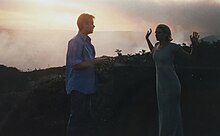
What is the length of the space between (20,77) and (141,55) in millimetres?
5527

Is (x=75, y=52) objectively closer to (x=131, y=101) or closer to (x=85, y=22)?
(x=85, y=22)

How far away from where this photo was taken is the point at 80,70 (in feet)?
22.0

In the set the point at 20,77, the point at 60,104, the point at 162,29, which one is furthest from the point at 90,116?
the point at 20,77

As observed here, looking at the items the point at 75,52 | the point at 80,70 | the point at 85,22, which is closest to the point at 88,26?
the point at 85,22

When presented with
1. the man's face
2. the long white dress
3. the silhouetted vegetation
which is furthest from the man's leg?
the silhouetted vegetation

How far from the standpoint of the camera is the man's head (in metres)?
6.83

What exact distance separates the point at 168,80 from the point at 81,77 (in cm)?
118

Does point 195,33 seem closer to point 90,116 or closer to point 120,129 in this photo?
point 90,116

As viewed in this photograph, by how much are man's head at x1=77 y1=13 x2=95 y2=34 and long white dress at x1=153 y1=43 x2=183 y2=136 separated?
0.98 metres

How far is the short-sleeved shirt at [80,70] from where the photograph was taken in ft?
22.0

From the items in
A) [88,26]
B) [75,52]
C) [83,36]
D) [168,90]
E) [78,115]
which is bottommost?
[78,115]

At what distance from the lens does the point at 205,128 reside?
8625 mm

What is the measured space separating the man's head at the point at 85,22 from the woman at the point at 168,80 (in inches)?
35.7

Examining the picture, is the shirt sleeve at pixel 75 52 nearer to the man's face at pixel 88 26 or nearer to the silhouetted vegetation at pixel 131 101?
the man's face at pixel 88 26
